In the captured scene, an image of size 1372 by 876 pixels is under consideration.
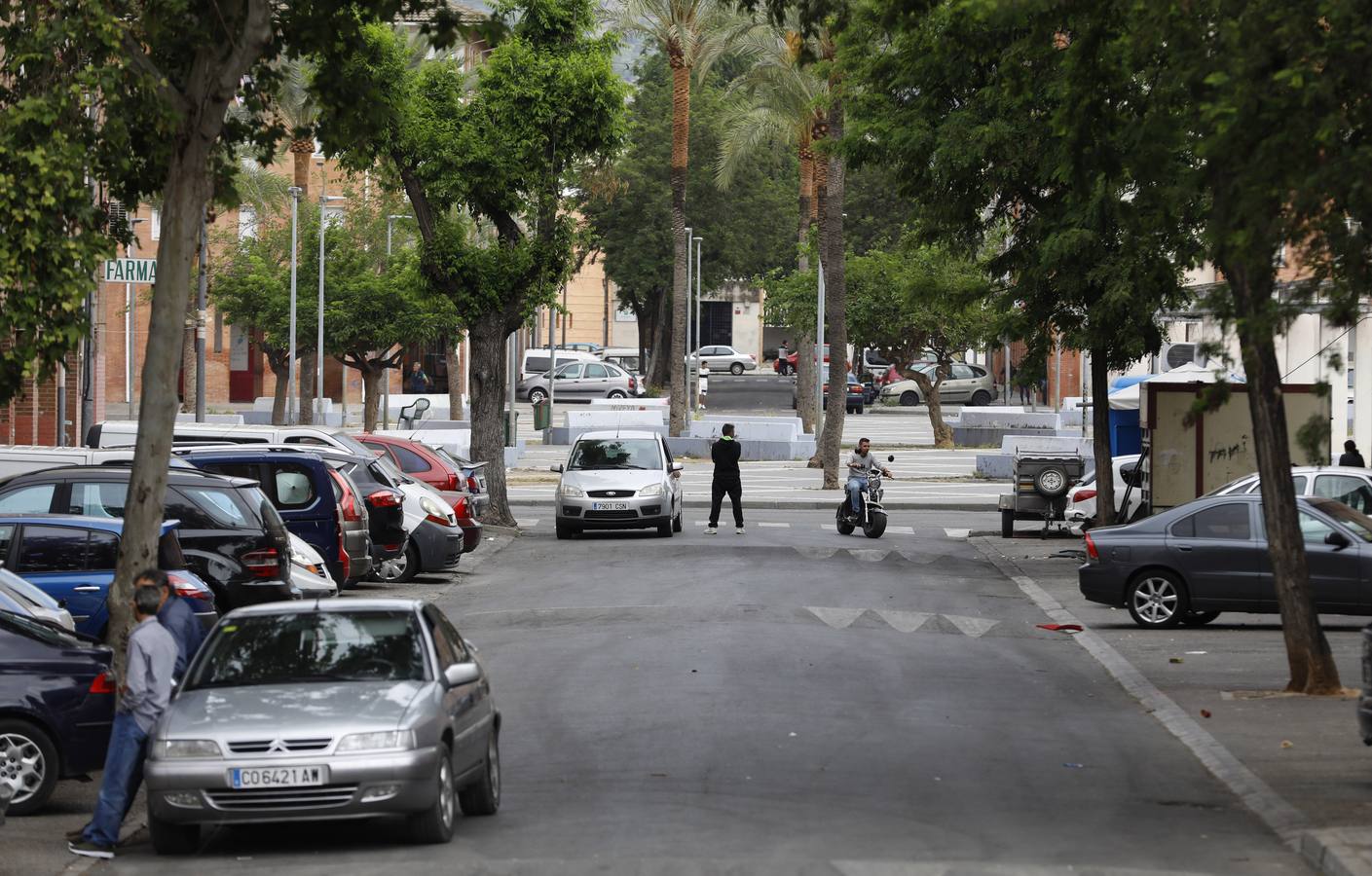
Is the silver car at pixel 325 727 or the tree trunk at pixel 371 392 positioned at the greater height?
the tree trunk at pixel 371 392

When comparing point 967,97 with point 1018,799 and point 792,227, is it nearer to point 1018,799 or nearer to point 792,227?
point 1018,799

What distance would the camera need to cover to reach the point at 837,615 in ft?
66.7

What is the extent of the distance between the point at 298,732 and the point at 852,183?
2938 inches

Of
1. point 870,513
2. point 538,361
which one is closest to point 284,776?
point 870,513

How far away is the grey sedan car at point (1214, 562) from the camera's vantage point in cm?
1872

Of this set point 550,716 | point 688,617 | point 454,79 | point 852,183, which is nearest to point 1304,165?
point 550,716

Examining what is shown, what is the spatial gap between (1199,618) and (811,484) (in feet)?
78.4

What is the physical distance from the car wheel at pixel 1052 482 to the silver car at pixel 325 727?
20788 millimetres

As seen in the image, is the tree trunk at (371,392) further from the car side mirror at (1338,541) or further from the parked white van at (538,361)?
the car side mirror at (1338,541)

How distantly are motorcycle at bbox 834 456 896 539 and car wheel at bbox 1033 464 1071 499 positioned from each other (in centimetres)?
259

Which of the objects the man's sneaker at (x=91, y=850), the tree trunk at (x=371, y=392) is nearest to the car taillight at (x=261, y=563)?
the man's sneaker at (x=91, y=850)

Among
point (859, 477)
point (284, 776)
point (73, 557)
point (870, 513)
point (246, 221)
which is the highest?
point (246, 221)

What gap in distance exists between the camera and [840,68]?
26.3 m

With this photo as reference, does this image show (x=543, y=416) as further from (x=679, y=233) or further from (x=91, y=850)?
(x=91, y=850)
